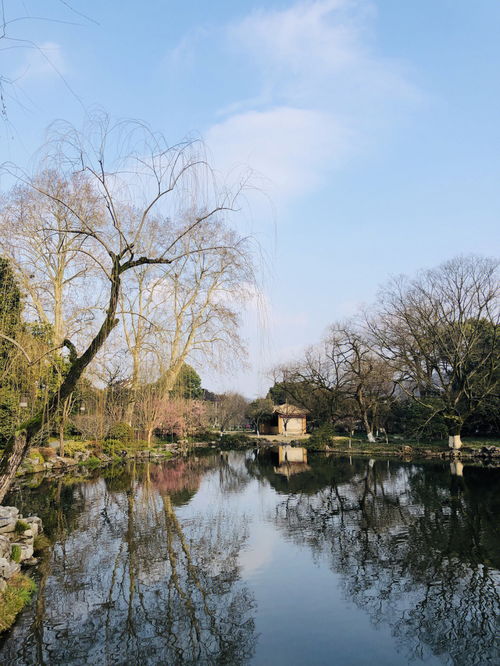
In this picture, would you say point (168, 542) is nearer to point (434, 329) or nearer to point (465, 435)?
point (434, 329)

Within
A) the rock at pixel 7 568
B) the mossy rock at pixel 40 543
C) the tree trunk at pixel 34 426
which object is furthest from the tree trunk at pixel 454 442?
the tree trunk at pixel 34 426

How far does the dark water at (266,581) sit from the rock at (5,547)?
0.63 m

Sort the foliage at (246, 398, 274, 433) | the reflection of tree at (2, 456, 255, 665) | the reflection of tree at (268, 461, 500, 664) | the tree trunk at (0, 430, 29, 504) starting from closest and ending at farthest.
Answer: the reflection of tree at (2, 456, 255, 665)
the reflection of tree at (268, 461, 500, 664)
the tree trunk at (0, 430, 29, 504)
the foliage at (246, 398, 274, 433)

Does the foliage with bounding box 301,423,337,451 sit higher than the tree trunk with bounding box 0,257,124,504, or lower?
lower

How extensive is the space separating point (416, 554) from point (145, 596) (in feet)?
14.9

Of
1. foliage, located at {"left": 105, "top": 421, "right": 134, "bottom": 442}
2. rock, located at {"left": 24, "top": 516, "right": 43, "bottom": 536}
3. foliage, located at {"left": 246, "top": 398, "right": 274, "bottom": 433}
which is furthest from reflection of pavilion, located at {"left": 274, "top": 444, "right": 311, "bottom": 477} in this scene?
foliage, located at {"left": 246, "top": 398, "right": 274, "bottom": 433}

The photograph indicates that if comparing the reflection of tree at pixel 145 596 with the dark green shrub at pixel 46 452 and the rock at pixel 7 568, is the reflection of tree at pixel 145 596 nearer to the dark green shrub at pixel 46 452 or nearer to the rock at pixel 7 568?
the rock at pixel 7 568

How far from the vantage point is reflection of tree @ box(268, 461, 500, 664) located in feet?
17.9

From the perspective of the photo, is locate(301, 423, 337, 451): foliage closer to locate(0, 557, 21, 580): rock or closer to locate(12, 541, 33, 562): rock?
locate(12, 541, 33, 562): rock

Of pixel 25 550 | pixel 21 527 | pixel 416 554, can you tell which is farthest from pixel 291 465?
pixel 25 550

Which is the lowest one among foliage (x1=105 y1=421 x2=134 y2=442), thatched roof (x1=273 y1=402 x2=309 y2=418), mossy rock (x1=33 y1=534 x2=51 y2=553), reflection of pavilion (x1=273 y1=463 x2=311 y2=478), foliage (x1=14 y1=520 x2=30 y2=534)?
mossy rock (x1=33 y1=534 x2=51 y2=553)

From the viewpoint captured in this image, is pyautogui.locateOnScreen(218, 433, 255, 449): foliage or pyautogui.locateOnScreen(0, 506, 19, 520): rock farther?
pyautogui.locateOnScreen(218, 433, 255, 449): foliage

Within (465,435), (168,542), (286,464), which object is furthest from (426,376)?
(168,542)

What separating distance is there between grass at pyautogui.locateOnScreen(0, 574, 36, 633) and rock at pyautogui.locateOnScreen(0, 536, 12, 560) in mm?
497
